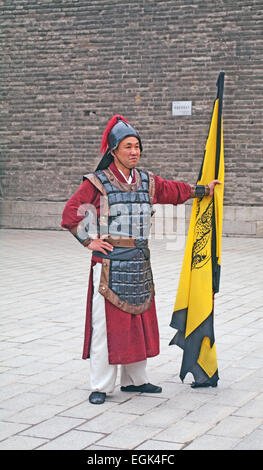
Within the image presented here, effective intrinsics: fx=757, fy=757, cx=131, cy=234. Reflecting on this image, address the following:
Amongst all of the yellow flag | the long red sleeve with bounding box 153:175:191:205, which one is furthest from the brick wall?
the long red sleeve with bounding box 153:175:191:205

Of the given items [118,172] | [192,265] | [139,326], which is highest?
[118,172]

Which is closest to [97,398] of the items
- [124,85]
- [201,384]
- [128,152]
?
[201,384]

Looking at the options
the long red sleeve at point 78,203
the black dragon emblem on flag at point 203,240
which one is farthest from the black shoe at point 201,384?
the long red sleeve at point 78,203

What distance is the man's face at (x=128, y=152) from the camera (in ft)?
14.7

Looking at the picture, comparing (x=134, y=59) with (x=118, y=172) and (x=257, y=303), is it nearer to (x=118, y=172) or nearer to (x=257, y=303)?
(x=257, y=303)

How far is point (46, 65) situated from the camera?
15.1 m

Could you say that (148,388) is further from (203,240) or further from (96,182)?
(96,182)

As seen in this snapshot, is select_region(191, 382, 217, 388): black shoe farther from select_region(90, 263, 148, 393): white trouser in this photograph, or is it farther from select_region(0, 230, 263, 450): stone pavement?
select_region(90, 263, 148, 393): white trouser

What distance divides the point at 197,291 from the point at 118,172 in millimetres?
903

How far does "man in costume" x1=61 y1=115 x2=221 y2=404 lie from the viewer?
4.41m

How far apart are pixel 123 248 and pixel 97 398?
885 mm

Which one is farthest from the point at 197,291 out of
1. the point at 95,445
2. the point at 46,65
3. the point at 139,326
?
the point at 46,65

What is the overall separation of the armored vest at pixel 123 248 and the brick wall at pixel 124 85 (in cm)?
944

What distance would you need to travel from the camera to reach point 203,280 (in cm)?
475
